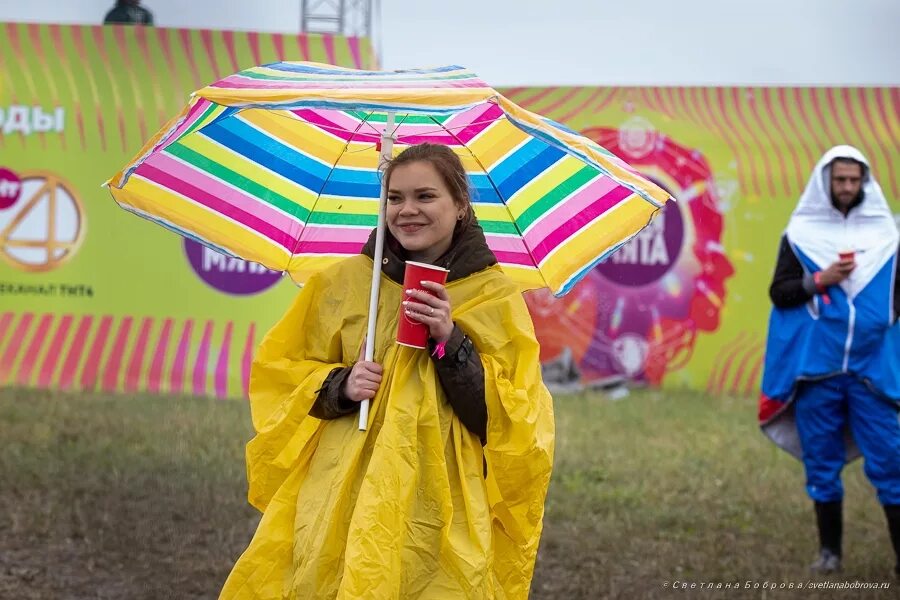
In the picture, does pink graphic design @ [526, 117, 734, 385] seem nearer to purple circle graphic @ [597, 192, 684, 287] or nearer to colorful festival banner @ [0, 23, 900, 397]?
purple circle graphic @ [597, 192, 684, 287]

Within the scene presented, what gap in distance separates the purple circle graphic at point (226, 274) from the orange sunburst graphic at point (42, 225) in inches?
39.0

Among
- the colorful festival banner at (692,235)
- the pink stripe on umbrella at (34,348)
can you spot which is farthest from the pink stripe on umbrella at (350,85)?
the colorful festival banner at (692,235)

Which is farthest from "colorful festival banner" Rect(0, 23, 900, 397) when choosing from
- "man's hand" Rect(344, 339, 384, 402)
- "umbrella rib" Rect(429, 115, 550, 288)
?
"man's hand" Rect(344, 339, 384, 402)

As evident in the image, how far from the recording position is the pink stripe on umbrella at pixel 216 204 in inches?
141

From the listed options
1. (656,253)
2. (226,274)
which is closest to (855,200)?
(656,253)

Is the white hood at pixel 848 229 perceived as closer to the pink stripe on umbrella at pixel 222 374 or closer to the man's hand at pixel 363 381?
the man's hand at pixel 363 381

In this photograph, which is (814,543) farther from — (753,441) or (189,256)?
(189,256)

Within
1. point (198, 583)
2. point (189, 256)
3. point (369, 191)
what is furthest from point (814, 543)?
point (189, 256)

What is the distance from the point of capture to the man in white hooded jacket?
18.7 ft

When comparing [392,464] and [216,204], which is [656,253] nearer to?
[216,204]

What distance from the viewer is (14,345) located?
31.9ft

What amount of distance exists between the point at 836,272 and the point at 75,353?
660 centimetres

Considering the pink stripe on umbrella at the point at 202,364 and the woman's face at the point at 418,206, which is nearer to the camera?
the woman's face at the point at 418,206

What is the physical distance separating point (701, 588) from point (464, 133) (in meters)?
3.00
